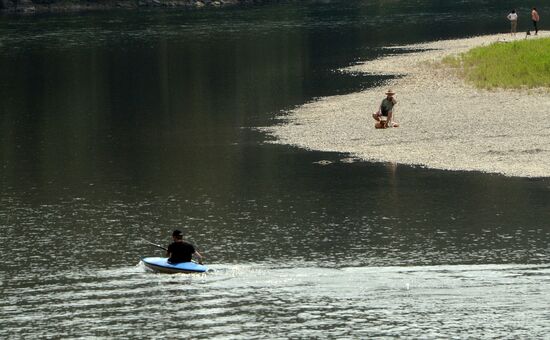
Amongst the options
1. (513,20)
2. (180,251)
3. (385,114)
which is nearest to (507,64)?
(385,114)

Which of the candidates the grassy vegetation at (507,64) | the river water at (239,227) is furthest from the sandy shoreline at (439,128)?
the river water at (239,227)

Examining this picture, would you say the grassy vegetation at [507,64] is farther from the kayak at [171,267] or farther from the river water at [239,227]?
the kayak at [171,267]

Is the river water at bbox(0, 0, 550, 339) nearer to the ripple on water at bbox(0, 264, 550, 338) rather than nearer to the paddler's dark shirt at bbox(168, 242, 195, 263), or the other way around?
the ripple on water at bbox(0, 264, 550, 338)

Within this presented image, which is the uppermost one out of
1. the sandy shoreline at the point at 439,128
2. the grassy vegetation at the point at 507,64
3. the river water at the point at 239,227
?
the grassy vegetation at the point at 507,64

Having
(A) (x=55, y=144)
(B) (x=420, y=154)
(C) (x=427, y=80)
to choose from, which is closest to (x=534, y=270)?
(B) (x=420, y=154)

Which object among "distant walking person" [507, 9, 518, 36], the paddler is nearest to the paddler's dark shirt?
the paddler

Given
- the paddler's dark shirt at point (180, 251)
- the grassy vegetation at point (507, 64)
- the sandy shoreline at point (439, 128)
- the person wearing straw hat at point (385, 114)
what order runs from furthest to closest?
the grassy vegetation at point (507, 64)
the person wearing straw hat at point (385, 114)
the sandy shoreline at point (439, 128)
the paddler's dark shirt at point (180, 251)

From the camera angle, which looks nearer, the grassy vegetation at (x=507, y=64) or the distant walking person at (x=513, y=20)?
the grassy vegetation at (x=507, y=64)

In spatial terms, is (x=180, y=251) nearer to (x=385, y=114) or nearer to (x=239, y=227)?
(x=239, y=227)

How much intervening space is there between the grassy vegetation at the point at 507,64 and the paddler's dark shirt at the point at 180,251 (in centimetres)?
3811

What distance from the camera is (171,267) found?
36.7 m

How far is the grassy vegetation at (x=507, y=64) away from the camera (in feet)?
235

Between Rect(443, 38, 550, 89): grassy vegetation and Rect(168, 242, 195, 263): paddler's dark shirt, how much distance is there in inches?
1501

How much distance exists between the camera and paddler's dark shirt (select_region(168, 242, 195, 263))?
120 ft
